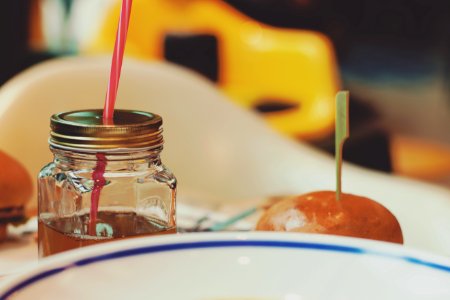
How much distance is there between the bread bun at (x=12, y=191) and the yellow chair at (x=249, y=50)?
78.6 inches

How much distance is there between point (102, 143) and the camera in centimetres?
47

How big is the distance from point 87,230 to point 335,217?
0.15m

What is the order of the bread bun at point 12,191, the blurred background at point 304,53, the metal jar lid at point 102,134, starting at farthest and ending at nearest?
the blurred background at point 304,53
the bread bun at point 12,191
the metal jar lid at point 102,134

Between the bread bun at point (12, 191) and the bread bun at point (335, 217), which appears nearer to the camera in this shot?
the bread bun at point (335, 217)

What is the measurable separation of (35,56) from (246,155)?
179 centimetres

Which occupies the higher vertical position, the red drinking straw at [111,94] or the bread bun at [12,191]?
the red drinking straw at [111,94]

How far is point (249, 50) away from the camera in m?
3.26

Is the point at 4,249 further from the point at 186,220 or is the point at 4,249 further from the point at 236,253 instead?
the point at 236,253

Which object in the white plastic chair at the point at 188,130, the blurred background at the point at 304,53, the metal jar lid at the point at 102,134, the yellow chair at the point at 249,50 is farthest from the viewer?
the yellow chair at the point at 249,50

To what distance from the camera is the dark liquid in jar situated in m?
0.49

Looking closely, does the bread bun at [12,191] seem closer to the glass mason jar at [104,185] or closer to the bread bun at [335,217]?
the glass mason jar at [104,185]

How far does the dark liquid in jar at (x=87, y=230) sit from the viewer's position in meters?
0.49

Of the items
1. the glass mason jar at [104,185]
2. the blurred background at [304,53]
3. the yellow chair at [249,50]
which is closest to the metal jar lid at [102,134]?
the glass mason jar at [104,185]

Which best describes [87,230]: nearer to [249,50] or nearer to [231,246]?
[231,246]
